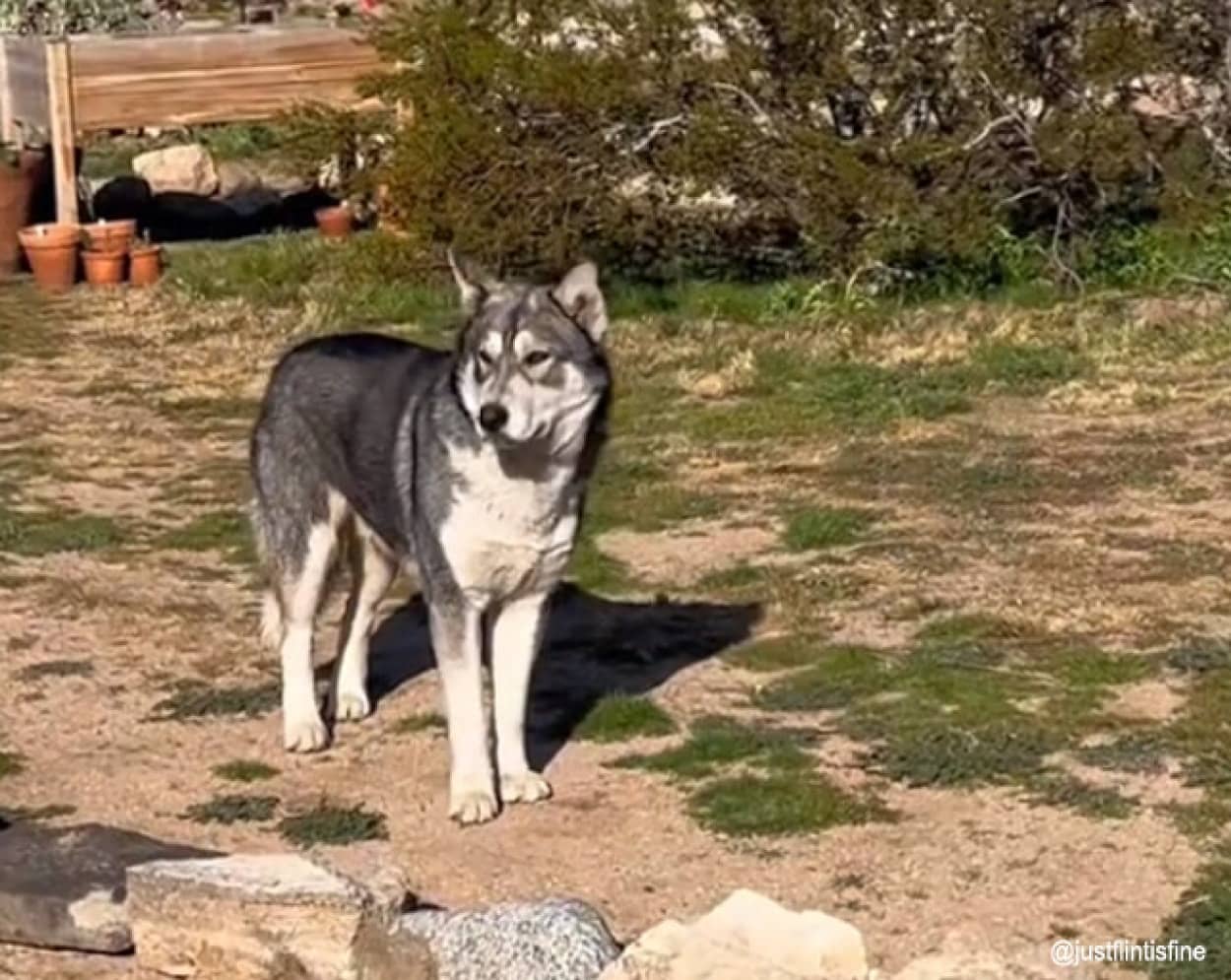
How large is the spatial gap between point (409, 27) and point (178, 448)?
4090 mm

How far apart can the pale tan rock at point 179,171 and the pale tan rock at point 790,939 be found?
14915mm

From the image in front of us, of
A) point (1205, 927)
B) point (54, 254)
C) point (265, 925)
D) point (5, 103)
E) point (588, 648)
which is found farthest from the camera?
point (5, 103)

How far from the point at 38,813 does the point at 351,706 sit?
112 centimetres

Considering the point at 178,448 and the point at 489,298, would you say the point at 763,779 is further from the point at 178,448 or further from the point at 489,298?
the point at 178,448

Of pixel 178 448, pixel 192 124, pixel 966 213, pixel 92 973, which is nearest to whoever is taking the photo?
pixel 92 973

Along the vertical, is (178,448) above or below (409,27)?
below

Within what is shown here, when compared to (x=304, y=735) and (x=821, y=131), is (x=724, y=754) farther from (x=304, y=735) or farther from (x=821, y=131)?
(x=821, y=131)

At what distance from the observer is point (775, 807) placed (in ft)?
23.6

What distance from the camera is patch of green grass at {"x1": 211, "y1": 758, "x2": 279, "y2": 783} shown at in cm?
766

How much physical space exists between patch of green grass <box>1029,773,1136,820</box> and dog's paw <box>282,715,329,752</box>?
1965 mm

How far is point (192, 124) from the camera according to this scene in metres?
18.2

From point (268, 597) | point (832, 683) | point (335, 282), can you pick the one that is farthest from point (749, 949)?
point (335, 282)

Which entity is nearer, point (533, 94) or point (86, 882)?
point (86, 882)

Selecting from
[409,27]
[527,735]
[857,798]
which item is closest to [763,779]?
[857,798]
